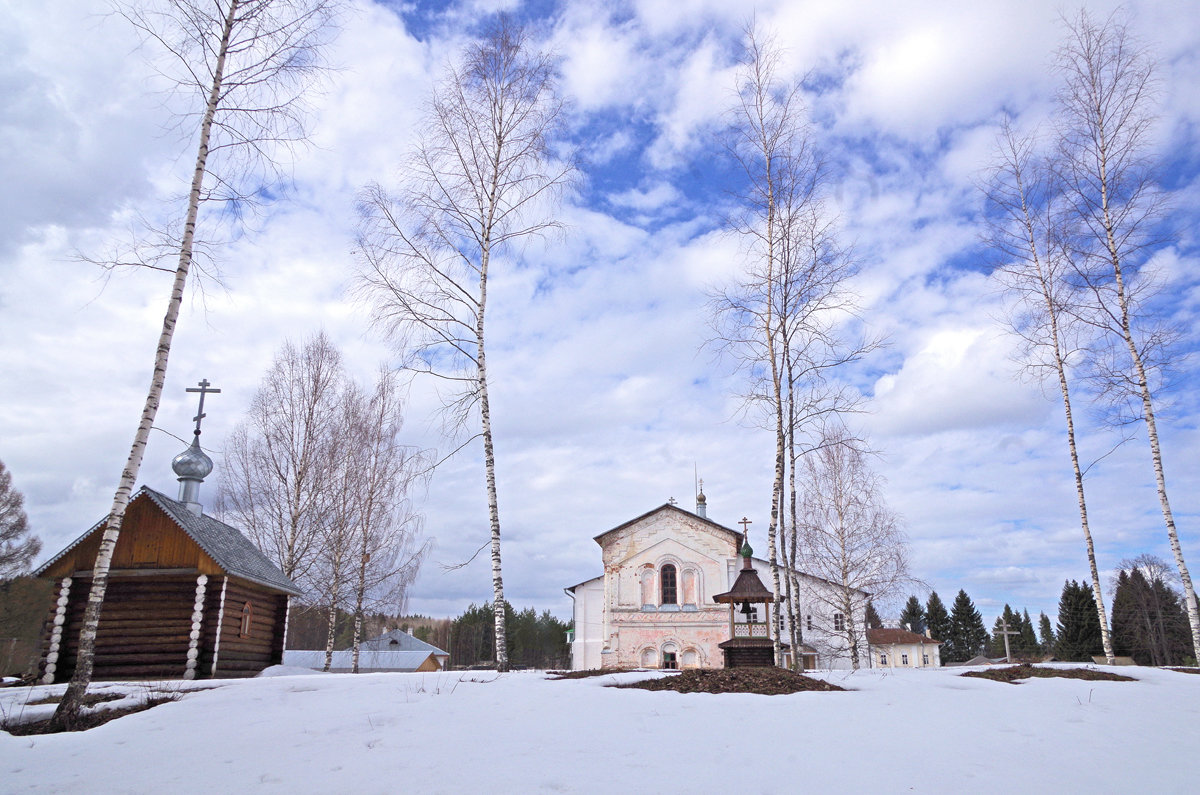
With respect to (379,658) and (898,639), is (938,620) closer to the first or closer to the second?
(898,639)

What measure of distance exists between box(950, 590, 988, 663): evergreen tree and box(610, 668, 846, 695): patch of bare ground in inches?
2975

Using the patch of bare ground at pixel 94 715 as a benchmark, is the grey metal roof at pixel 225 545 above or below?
above

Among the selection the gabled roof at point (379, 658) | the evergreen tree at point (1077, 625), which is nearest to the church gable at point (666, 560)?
the gabled roof at point (379, 658)

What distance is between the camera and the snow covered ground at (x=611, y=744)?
516 cm

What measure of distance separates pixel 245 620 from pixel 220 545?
6.07 feet

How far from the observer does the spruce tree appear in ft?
244

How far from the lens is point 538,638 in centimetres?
7531

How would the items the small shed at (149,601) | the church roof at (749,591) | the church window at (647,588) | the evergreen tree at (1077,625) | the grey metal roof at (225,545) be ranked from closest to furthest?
the small shed at (149,601) → the grey metal roof at (225,545) → the church roof at (749,591) → the church window at (647,588) → the evergreen tree at (1077,625)

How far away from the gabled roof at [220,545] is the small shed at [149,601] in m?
0.04

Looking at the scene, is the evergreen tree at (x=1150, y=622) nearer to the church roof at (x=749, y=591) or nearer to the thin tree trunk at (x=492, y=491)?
the church roof at (x=749, y=591)

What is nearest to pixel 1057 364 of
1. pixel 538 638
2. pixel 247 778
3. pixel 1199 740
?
pixel 1199 740

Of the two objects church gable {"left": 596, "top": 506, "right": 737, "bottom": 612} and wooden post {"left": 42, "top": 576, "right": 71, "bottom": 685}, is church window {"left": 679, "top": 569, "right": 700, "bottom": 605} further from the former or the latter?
wooden post {"left": 42, "top": 576, "right": 71, "bottom": 685}

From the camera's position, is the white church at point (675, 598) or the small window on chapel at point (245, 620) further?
the white church at point (675, 598)

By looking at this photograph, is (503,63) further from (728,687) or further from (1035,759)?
(1035,759)
